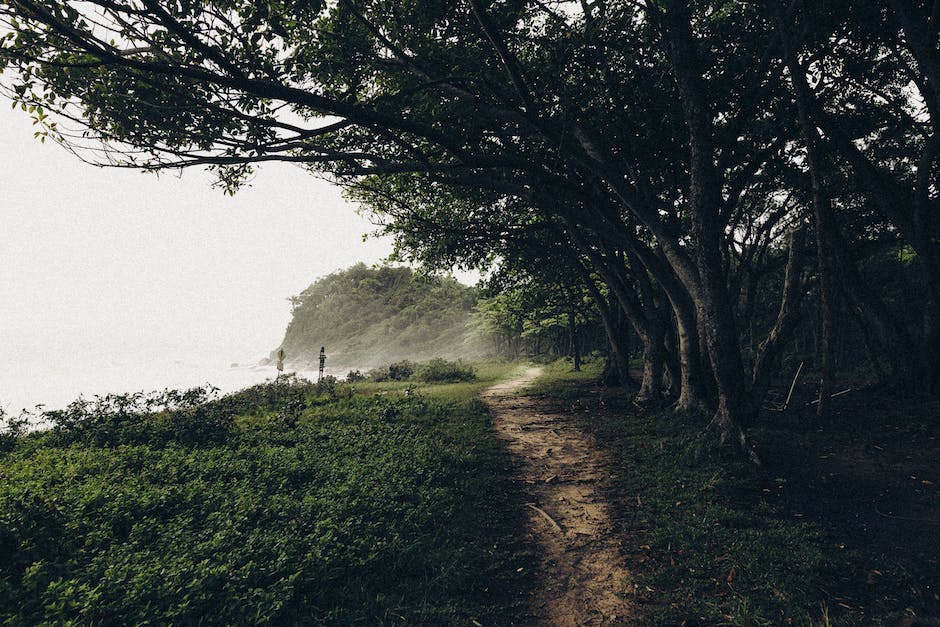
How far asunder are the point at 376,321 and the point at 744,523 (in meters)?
91.8

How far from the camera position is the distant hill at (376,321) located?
72250mm

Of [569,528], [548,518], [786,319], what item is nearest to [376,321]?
[786,319]

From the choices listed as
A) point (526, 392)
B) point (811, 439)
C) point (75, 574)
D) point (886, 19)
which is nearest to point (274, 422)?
point (75, 574)

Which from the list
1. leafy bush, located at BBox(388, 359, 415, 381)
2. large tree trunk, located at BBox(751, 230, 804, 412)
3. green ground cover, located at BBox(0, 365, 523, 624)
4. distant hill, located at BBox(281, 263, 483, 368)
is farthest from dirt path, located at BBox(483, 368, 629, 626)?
distant hill, located at BBox(281, 263, 483, 368)

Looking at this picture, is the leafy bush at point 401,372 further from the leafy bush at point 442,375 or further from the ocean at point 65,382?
the ocean at point 65,382

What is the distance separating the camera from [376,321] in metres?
94.0

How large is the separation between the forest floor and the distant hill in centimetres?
4803

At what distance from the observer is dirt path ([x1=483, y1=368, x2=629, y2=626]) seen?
4.21 meters

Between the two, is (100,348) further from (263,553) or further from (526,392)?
(263,553)

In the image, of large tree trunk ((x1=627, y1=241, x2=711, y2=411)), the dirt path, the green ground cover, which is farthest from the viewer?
large tree trunk ((x1=627, y1=241, x2=711, y2=411))

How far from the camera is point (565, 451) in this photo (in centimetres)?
934

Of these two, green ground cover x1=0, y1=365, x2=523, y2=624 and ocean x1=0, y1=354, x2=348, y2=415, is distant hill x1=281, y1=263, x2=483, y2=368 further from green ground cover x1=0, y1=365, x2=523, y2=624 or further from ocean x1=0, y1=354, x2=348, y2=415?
green ground cover x1=0, y1=365, x2=523, y2=624

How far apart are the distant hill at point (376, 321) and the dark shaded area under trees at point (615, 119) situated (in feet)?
147

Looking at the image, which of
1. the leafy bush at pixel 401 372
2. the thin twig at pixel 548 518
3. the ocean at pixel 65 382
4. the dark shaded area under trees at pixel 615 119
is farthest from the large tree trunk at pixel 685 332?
the ocean at pixel 65 382
